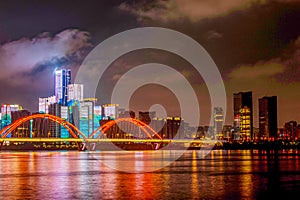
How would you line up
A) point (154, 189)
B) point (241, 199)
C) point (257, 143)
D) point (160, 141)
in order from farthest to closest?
point (257, 143) < point (160, 141) < point (154, 189) < point (241, 199)

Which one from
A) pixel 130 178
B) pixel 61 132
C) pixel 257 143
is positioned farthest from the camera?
pixel 257 143

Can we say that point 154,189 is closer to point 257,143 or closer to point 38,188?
point 38,188

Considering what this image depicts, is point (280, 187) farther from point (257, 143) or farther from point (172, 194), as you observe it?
point (257, 143)

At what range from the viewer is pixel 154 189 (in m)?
23.0

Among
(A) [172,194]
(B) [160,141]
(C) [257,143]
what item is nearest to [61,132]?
(B) [160,141]

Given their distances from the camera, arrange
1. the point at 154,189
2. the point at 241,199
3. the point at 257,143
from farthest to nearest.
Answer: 1. the point at 257,143
2. the point at 154,189
3. the point at 241,199

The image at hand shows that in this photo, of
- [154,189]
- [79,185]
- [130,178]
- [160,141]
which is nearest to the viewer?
[154,189]

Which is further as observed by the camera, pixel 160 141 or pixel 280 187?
pixel 160 141

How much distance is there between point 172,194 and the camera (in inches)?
843

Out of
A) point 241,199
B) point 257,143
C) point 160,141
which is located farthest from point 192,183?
point 257,143

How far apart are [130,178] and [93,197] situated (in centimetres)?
847

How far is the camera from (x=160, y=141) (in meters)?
105

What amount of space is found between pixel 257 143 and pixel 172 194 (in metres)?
134

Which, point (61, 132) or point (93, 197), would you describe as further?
point (61, 132)
